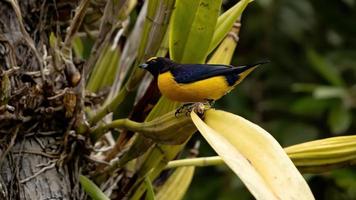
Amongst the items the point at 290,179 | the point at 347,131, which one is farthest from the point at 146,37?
the point at 347,131

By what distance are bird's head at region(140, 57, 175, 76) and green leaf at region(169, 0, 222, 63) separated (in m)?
0.01

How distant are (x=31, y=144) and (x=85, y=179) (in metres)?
0.07

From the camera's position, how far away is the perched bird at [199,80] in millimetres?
871

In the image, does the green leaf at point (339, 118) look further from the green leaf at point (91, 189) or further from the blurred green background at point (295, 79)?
the green leaf at point (91, 189)

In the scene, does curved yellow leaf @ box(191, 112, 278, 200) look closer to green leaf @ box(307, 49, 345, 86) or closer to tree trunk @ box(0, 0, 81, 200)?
tree trunk @ box(0, 0, 81, 200)

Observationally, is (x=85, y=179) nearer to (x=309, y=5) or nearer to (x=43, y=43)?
(x=43, y=43)

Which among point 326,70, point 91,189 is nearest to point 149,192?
point 91,189

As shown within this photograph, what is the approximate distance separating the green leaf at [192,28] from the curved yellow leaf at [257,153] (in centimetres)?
12

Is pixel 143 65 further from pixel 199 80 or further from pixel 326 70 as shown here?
pixel 326 70

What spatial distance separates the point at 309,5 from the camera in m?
2.43

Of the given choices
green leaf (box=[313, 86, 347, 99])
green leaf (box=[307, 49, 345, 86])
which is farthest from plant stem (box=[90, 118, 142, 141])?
green leaf (box=[307, 49, 345, 86])

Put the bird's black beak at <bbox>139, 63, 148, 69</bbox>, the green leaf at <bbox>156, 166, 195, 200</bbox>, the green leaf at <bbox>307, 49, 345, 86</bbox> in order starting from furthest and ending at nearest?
the green leaf at <bbox>307, 49, 345, 86</bbox>, the green leaf at <bbox>156, 166, 195, 200</bbox>, the bird's black beak at <bbox>139, 63, 148, 69</bbox>

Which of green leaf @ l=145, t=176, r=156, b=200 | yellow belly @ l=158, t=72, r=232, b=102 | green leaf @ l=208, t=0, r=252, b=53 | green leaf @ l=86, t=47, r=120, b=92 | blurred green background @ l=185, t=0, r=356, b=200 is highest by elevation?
green leaf @ l=208, t=0, r=252, b=53

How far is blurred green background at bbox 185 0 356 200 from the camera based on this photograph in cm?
208
